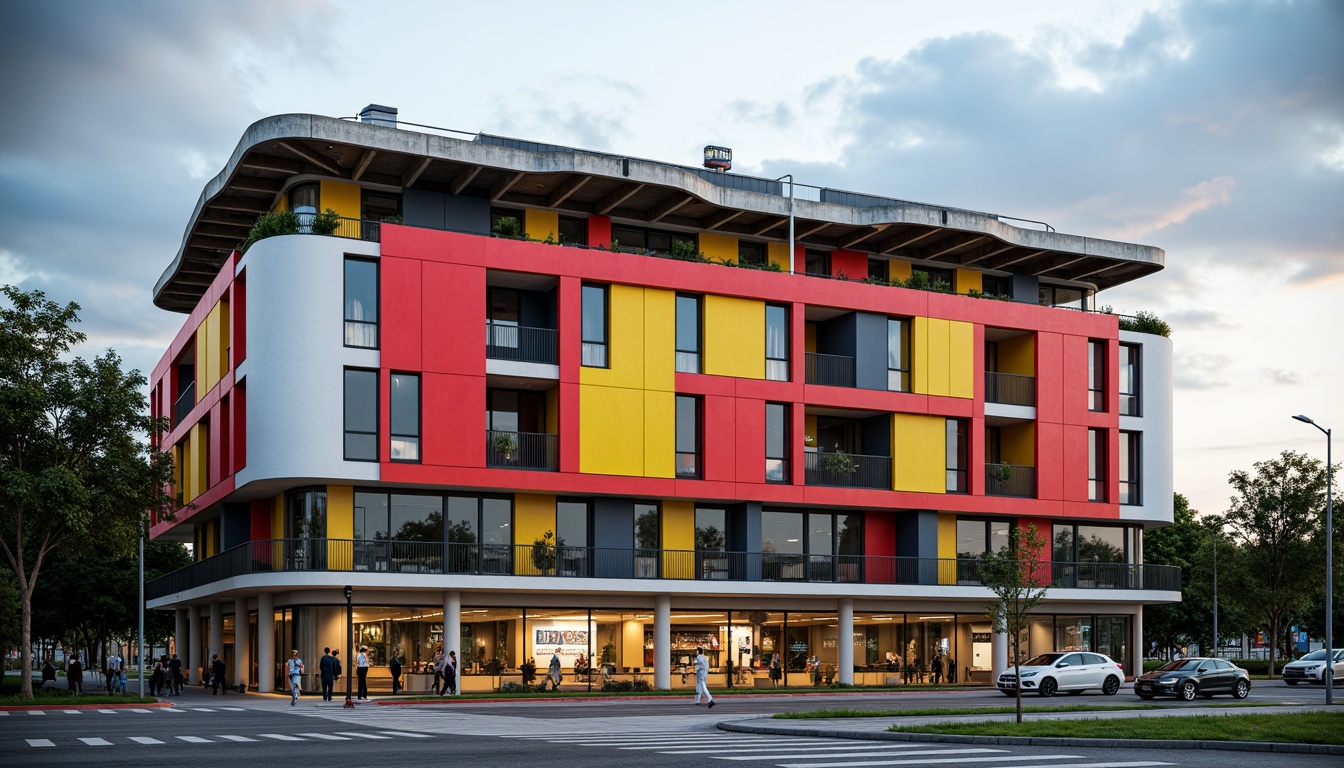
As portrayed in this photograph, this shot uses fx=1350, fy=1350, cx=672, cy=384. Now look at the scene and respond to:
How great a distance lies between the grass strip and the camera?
69.7 feet

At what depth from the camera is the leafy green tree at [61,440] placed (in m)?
40.5

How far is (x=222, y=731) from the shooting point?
2611cm

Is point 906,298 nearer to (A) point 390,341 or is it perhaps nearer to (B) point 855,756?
(A) point 390,341

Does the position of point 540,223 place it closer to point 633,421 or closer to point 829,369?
point 633,421

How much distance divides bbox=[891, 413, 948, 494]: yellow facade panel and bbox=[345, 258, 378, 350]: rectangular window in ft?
65.2

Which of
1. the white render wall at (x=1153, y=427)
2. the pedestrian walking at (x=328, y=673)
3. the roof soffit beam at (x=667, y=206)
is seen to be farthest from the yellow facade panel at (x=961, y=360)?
the pedestrian walking at (x=328, y=673)

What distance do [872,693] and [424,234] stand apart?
2194cm

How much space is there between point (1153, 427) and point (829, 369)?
1565cm

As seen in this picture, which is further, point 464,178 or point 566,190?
point 566,190

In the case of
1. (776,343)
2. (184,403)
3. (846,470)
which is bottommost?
(846,470)

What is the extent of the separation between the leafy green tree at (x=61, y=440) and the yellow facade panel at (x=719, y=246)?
21171mm

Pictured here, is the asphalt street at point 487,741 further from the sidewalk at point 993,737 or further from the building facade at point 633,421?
the building facade at point 633,421

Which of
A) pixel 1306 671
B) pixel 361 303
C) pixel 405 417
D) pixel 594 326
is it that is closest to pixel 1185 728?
pixel 405 417

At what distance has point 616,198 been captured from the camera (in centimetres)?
4875
